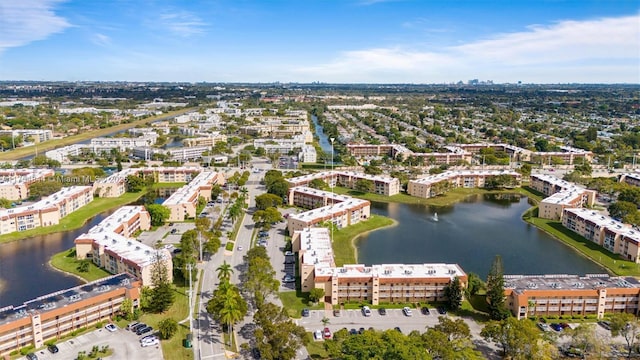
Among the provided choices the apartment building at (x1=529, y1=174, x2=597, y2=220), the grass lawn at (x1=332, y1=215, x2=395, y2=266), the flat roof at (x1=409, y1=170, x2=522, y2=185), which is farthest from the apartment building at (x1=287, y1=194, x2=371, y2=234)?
the apartment building at (x1=529, y1=174, x2=597, y2=220)

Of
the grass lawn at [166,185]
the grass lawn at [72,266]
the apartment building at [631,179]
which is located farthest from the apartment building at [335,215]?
the apartment building at [631,179]

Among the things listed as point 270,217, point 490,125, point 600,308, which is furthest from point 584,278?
point 490,125

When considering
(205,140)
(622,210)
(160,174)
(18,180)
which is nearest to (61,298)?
(18,180)

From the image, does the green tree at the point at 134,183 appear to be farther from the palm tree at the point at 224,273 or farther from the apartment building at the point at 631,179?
the apartment building at the point at 631,179

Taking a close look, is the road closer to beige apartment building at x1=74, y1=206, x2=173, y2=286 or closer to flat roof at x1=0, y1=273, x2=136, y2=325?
beige apartment building at x1=74, y1=206, x2=173, y2=286

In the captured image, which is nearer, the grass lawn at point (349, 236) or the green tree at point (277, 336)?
the green tree at point (277, 336)

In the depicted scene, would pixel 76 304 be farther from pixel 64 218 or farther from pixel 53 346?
pixel 64 218

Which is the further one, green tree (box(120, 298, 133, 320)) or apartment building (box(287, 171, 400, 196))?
apartment building (box(287, 171, 400, 196))
